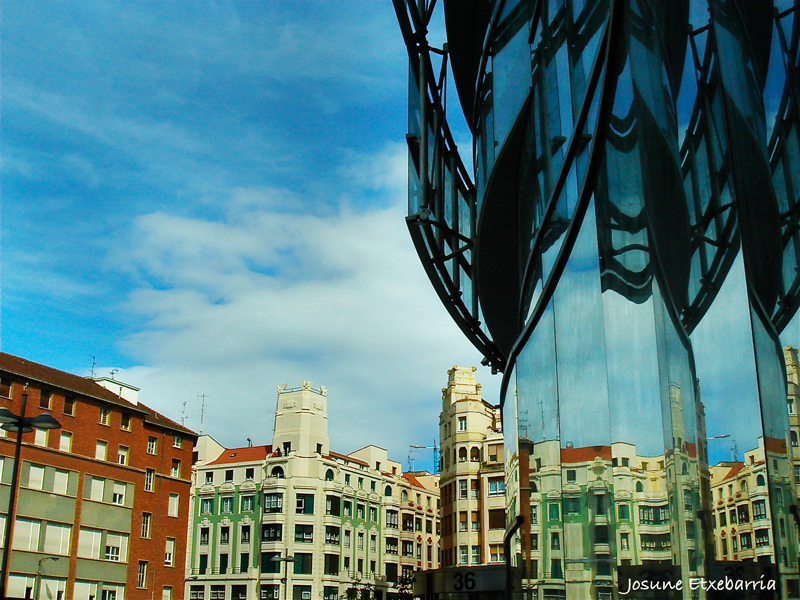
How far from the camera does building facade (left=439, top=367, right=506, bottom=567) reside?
2346 inches

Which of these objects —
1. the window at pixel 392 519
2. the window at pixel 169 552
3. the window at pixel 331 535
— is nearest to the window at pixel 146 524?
the window at pixel 169 552

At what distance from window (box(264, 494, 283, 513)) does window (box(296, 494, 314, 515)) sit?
144 cm

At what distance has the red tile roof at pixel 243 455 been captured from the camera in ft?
235

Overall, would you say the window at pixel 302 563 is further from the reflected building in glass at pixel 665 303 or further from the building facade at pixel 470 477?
the reflected building in glass at pixel 665 303

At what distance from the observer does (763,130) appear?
324 inches

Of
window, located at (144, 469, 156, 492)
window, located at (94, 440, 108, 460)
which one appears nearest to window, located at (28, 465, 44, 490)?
window, located at (94, 440, 108, 460)

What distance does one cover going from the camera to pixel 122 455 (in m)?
46.1

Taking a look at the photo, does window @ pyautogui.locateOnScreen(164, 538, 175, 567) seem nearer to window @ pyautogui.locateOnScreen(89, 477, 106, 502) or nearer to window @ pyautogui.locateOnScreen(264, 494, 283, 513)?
window @ pyautogui.locateOnScreen(89, 477, 106, 502)

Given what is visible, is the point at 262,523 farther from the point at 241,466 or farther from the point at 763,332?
the point at 763,332

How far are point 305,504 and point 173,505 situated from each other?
65.3ft

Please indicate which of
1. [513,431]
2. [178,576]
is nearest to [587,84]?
[513,431]

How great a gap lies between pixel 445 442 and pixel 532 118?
2176 inches

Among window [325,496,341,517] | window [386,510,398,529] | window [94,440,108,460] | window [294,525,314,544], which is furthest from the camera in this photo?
window [386,510,398,529]

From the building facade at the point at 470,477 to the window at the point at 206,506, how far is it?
19.5 meters
